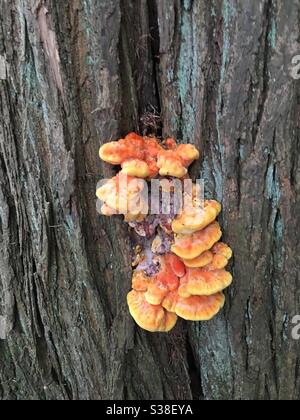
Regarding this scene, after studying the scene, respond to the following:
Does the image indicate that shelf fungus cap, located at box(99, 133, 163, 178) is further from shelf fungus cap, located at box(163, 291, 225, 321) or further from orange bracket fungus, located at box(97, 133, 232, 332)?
shelf fungus cap, located at box(163, 291, 225, 321)

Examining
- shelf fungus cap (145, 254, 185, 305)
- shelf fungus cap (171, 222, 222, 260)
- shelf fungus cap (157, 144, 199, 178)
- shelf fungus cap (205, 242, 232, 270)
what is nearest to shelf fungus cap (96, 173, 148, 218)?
shelf fungus cap (157, 144, 199, 178)

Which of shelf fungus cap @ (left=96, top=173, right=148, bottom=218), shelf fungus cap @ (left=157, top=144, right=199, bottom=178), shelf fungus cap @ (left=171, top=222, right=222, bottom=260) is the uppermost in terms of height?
shelf fungus cap @ (left=157, top=144, right=199, bottom=178)

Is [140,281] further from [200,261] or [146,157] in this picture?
[146,157]

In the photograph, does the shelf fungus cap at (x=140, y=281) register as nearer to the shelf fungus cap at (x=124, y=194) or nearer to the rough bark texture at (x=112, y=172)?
the rough bark texture at (x=112, y=172)

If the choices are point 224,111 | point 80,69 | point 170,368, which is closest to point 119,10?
point 80,69

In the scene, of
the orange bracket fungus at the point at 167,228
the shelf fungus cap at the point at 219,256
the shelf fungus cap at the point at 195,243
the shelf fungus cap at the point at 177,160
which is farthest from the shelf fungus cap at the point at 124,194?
the shelf fungus cap at the point at 219,256

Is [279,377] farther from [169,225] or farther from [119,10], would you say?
[119,10]
